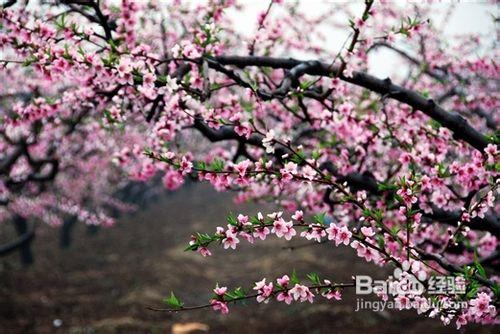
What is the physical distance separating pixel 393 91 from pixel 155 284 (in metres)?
9.05

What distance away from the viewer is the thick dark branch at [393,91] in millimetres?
3963

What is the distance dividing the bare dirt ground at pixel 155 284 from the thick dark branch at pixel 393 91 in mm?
4986

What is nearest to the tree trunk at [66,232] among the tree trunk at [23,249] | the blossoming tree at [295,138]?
the tree trunk at [23,249]

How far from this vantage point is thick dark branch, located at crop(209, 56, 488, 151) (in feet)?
13.0

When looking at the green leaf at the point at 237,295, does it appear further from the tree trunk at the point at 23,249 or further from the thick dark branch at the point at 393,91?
the tree trunk at the point at 23,249

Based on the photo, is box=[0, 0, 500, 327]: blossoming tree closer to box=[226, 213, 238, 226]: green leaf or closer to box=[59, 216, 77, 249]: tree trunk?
box=[226, 213, 238, 226]: green leaf

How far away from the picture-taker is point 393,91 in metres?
4.04

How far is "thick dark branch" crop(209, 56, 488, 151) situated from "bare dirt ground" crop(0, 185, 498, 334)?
4986mm

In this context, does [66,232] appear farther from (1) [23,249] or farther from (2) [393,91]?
(2) [393,91]

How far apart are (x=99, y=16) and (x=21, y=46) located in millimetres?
779

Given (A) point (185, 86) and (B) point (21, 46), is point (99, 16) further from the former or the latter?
(A) point (185, 86)

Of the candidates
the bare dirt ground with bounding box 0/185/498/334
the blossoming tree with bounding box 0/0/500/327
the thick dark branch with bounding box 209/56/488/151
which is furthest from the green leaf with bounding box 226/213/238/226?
the bare dirt ground with bounding box 0/185/498/334

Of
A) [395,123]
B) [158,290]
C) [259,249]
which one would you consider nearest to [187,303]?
[158,290]

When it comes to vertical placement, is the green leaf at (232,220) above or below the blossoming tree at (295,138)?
below
